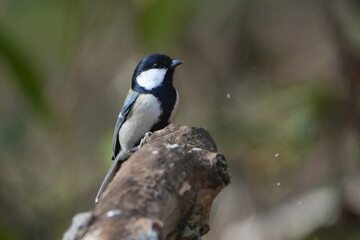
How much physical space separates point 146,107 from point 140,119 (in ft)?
0.23

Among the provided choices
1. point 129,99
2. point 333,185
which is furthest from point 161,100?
point 333,185

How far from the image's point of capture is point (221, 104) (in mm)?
5648

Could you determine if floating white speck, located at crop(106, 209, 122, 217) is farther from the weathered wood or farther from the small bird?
the small bird

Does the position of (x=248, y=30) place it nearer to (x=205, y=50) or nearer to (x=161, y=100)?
(x=205, y=50)

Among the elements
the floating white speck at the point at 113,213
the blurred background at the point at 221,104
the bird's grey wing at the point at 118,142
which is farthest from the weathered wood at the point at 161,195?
the blurred background at the point at 221,104

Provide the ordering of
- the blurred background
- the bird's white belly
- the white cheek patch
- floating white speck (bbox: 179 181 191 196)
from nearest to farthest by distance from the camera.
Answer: floating white speck (bbox: 179 181 191 196)
the bird's white belly
the white cheek patch
the blurred background

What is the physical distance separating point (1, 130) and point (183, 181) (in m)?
2.77

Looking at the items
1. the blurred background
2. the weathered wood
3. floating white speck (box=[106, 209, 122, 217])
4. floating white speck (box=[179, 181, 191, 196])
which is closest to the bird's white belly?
the blurred background

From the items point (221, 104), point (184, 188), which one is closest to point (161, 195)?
point (184, 188)

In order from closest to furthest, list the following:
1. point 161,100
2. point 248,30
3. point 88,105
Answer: point 161,100 < point 248,30 < point 88,105

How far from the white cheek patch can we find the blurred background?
20cm

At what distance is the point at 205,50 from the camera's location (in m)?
5.95

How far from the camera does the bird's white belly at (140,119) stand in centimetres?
381

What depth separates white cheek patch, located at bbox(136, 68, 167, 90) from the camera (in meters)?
3.96
